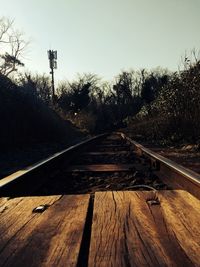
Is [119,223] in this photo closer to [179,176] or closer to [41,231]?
[41,231]

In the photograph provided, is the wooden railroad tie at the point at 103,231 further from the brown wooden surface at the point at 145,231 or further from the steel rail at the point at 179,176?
the steel rail at the point at 179,176

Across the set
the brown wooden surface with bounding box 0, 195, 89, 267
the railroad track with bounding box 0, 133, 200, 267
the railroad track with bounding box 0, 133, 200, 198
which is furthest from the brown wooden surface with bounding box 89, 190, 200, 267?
the railroad track with bounding box 0, 133, 200, 198

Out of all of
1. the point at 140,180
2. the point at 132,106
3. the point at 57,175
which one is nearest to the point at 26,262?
the point at 140,180

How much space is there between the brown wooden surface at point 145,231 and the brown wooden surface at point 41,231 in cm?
10

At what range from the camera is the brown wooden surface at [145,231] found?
1.92 m

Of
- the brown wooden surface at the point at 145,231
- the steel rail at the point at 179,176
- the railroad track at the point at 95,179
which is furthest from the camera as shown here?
the railroad track at the point at 95,179

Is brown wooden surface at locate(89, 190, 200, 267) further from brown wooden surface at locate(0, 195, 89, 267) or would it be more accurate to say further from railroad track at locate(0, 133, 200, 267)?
brown wooden surface at locate(0, 195, 89, 267)

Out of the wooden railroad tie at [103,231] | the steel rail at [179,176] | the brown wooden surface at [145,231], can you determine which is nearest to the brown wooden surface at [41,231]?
the wooden railroad tie at [103,231]

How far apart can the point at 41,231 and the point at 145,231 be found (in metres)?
0.54

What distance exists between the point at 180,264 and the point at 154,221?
0.71 meters

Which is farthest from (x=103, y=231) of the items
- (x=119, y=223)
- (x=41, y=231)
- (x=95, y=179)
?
(x=95, y=179)

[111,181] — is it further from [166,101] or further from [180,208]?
[166,101]

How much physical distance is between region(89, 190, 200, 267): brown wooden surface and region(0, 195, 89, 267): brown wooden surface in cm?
10

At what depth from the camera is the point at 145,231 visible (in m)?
2.36
